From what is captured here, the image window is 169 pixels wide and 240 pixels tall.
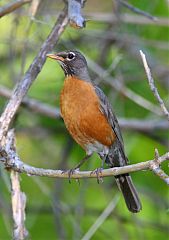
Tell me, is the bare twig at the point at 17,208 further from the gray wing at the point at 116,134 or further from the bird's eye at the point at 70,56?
the bird's eye at the point at 70,56

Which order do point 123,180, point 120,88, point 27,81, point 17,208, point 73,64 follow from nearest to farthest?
1. point 17,208
2. point 27,81
3. point 123,180
4. point 73,64
5. point 120,88

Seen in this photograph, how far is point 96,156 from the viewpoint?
761 centimetres

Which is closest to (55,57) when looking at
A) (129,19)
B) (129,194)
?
(129,194)

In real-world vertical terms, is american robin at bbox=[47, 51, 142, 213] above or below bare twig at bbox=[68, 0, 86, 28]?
below

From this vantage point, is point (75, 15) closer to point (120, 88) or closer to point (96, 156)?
point (120, 88)

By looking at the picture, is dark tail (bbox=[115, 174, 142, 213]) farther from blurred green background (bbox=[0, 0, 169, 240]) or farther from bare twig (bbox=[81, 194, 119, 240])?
blurred green background (bbox=[0, 0, 169, 240])

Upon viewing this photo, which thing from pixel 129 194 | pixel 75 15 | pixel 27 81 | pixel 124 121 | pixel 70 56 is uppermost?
pixel 75 15

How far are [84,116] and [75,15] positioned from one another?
5.74 feet

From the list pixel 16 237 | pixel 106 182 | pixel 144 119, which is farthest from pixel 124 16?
pixel 16 237

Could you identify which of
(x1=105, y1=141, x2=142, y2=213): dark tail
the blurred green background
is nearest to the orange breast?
(x1=105, y1=141, x2=142, y2=213): dark tail

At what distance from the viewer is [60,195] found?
7719mm

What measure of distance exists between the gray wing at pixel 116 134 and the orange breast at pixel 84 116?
0.15 ft

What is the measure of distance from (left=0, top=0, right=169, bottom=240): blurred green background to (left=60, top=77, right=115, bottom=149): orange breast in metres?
1.60

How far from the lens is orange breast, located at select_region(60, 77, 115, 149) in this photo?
5.71m
